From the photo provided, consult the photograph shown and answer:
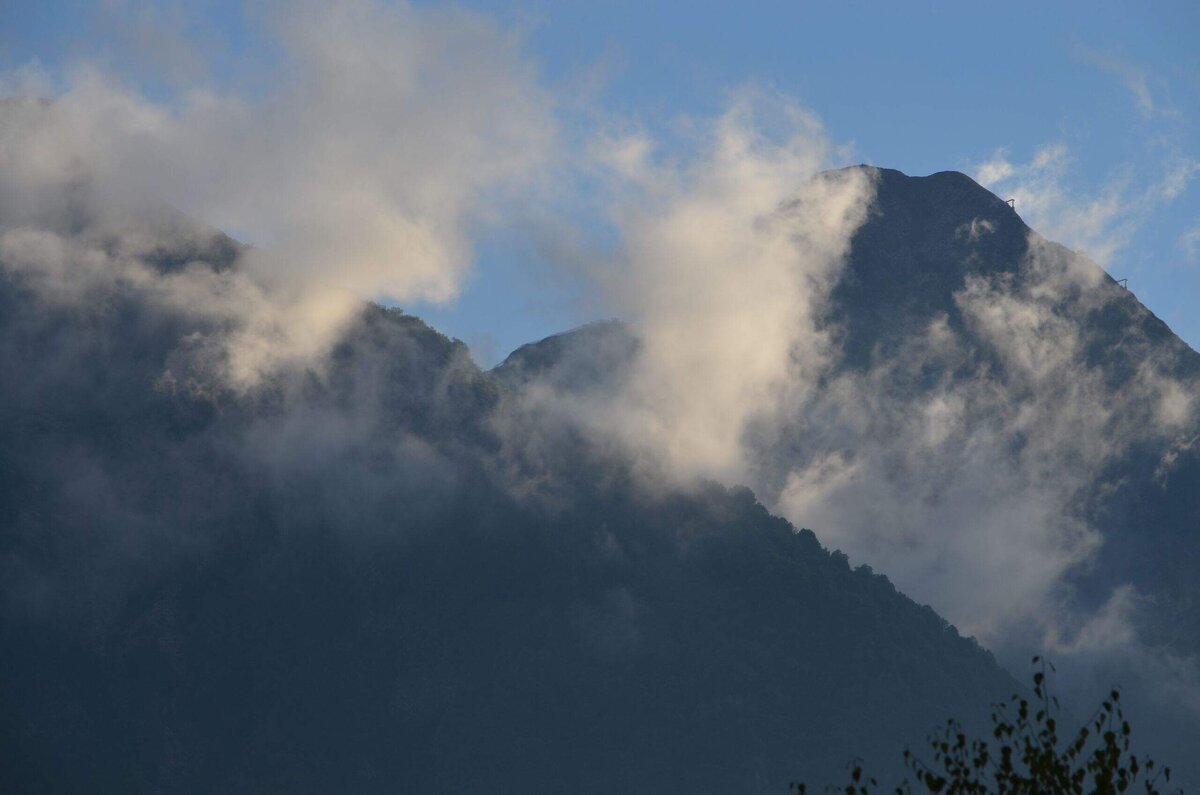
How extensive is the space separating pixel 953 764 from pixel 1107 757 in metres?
4.22

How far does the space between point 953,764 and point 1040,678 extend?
13.8 ft

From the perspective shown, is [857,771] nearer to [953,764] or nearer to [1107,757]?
[953,764]

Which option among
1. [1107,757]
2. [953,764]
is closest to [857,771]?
[953,764]

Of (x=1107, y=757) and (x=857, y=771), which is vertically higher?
(x=1107, y=757)

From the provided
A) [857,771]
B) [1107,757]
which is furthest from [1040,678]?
[857,771]

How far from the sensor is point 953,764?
1582 inches

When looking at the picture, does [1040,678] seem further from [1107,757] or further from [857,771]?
[857,771]

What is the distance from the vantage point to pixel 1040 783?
129 feet

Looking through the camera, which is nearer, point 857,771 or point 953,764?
point 857,771

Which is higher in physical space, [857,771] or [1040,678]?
[1040,678]

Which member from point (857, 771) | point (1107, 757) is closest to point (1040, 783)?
point (1107, 757)

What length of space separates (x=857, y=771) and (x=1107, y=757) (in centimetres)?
688

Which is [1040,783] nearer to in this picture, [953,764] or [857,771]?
[953,764]

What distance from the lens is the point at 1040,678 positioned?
37.7 meters
